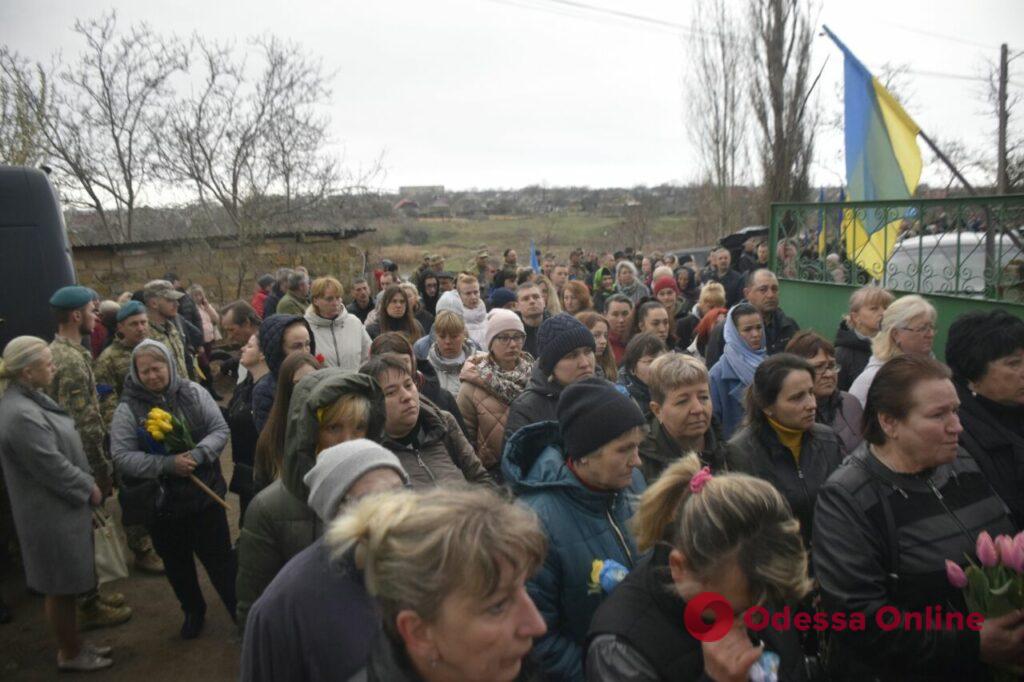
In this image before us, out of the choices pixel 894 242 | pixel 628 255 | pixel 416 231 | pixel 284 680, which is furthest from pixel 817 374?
pixel 416 231

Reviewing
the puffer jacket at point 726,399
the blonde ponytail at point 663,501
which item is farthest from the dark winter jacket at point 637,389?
the blonde ponytail at point 663,501

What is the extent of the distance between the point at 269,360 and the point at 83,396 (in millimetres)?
1749

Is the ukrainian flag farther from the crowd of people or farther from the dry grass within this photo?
the dry grass

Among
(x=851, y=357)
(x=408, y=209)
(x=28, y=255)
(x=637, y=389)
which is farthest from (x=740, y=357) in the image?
(x=408, y=209)

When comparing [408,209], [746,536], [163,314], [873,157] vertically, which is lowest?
A: [746,536]

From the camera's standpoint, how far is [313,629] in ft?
5.95

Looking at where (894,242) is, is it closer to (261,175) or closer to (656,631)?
(656,631)

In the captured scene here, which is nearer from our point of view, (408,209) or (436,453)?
(436,453)

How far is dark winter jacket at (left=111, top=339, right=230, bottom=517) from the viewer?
3977 mm

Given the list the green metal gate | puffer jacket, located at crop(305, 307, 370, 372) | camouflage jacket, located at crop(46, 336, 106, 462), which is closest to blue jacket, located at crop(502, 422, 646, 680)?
puffer jacket, located at crop(305, 307, 370, 372)

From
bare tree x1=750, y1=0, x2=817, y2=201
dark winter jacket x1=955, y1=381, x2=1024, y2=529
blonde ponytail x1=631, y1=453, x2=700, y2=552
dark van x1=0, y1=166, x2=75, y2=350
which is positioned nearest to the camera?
blonde ponytail x1=631, y1=453, x2=700, y2=552

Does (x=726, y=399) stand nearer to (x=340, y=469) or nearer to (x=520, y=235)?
(x=340, y=469)

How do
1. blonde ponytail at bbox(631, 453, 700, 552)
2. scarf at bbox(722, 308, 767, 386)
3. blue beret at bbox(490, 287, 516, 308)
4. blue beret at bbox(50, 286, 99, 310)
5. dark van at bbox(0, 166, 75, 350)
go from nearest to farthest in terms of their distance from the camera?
blonde ponytail at bbox(631, 453, 700, 552) → scarf at bbox(722, 308, 767, 386) → blue beret at bbox(50, 286, 99, 310) → dark van at bbox(0, 166, 75, 350) → blue beret at bbox(490, 287, 516, 308)

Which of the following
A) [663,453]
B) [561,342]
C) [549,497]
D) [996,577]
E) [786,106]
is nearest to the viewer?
[996,577]
